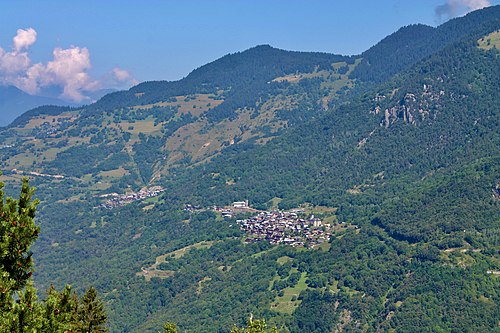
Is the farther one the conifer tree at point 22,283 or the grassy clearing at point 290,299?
the grassy clearing at point 290,299

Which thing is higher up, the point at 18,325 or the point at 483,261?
the point at 18,325

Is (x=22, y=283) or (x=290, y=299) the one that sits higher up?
(x=22, y=283)

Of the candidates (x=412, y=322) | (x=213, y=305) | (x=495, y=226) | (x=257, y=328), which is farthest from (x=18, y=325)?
(x=495, y=226)

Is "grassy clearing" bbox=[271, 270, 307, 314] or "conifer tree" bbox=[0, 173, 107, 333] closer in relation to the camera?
"conifer tree" bbox=[0, 173, 107, 333]

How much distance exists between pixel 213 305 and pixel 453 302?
66.1 metres

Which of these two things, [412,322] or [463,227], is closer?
[412,322]

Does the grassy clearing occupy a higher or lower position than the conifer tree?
lower

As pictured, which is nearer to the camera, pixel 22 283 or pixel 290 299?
pixel 22 283

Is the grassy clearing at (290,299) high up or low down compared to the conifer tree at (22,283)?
down

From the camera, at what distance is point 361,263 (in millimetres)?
188000

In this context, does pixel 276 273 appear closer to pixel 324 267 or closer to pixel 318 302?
→ pixel 324 267

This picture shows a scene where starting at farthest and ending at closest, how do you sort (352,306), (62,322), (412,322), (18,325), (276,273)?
(276,273) → (352,306) → (412,322) → (62,322) → (18,325)

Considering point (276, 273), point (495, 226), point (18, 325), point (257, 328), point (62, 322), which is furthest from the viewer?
point (276, 273)

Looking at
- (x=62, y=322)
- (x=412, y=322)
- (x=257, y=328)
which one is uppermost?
(x=62, y=322)
